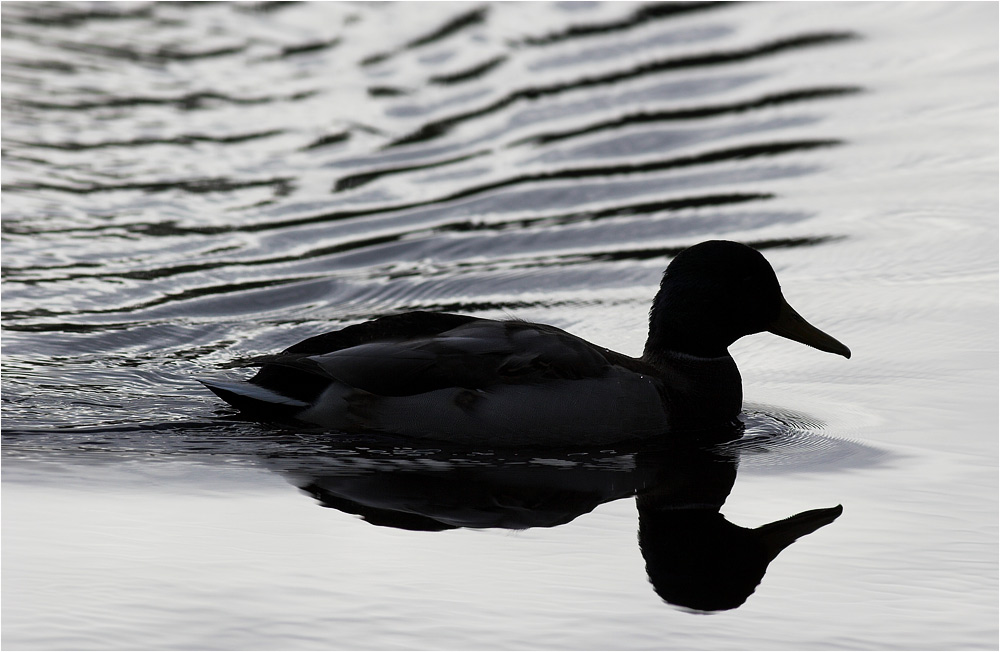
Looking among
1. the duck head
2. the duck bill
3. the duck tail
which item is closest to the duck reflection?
the duck tail

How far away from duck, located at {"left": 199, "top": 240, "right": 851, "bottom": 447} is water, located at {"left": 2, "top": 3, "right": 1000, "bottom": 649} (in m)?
0.16

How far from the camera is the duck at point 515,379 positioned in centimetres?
634

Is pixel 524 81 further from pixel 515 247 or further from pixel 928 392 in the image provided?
pixel 928 392

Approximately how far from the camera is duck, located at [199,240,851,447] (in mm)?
6344

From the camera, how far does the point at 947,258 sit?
9406 mm

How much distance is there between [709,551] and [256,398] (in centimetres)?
235

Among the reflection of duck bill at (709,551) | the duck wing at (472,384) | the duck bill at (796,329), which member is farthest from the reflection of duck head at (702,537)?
the duck bill at (796,329)

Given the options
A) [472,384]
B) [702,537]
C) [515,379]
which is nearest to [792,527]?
[702,537]

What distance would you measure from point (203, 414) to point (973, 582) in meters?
3.55

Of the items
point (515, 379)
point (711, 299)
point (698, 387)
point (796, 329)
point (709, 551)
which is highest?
point (711, 299)

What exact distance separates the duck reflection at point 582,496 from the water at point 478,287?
3 centimetres

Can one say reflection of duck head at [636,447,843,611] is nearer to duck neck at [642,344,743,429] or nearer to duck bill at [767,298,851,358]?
duck neck at [642,344,743,429]

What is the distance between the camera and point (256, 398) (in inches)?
258

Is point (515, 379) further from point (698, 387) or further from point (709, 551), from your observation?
point (709, 551)
